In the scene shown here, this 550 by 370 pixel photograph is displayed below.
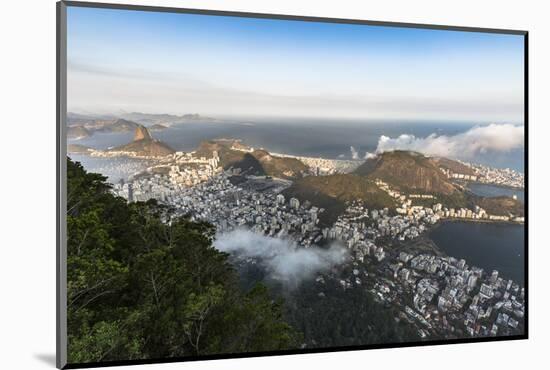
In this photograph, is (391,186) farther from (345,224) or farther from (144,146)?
(144,146)

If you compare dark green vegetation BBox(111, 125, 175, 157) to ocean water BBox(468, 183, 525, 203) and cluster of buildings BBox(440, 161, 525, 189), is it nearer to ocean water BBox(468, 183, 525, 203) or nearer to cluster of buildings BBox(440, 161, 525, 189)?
cluster of buildings BBox(440, 161, 525, 189)

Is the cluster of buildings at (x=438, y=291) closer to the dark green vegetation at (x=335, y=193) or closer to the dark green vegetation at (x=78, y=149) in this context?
the dark green vegetation at (x=335, y=193)

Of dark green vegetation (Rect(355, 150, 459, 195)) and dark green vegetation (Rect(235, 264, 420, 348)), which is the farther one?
dark green vegetation (Rect(355, 150, 459, 195))

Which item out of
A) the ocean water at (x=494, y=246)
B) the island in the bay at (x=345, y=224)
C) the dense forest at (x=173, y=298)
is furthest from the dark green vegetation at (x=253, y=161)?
the ocean water at (x=494, y=246)

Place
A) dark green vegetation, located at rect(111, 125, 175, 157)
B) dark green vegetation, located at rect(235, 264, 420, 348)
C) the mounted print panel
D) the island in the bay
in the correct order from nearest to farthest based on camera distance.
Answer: the mounted print panel, dark green vegetation, located at rect(111, 125, 175, 157), the island in the bay, dark green vegetation, located at rect(235, 264, 420, 348)

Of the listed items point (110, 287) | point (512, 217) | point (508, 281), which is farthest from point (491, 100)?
point (110, 287)

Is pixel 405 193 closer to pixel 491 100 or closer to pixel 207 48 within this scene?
pixel 491 100

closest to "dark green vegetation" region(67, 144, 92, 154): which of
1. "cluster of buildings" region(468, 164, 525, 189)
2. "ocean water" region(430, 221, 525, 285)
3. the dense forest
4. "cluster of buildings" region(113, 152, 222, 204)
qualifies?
the dense forest
